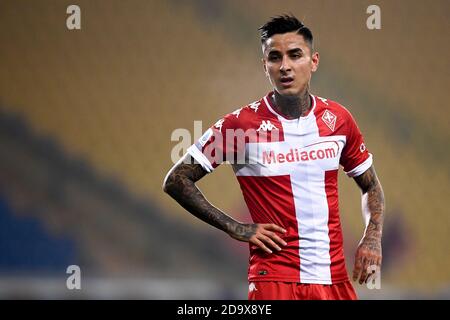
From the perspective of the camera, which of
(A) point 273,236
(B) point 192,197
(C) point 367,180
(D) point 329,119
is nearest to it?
(A) point 273,236

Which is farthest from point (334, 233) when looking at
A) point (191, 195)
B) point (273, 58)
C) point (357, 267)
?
point (273, 58)

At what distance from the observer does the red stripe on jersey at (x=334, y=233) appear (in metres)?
2.54

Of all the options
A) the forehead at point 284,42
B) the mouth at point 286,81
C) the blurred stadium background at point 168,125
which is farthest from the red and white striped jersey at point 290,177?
Result: the blurred stadium background at point 168,125

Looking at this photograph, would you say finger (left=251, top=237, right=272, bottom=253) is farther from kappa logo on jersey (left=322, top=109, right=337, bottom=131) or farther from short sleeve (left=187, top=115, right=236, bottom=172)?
kappa logo on jersey (left=322, top=109, right=337, bottom=131)

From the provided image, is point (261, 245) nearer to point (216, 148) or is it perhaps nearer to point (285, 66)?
point (216, 148)

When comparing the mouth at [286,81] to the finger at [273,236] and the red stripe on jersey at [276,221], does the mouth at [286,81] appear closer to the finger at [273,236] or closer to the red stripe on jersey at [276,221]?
the red stripe on jersey at [276,221]

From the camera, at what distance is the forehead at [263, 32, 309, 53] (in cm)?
264

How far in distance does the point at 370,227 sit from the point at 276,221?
0.39m

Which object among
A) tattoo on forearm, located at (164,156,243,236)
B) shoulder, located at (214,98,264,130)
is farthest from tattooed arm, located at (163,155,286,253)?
shoulder, located at (214,98,264,130)

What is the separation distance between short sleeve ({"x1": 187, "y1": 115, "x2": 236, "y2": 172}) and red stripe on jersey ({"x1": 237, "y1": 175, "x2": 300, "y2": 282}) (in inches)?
5.3

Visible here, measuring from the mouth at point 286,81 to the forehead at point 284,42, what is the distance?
4.3 inches

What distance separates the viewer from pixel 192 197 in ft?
8.41

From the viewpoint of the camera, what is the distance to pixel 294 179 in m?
2.53
